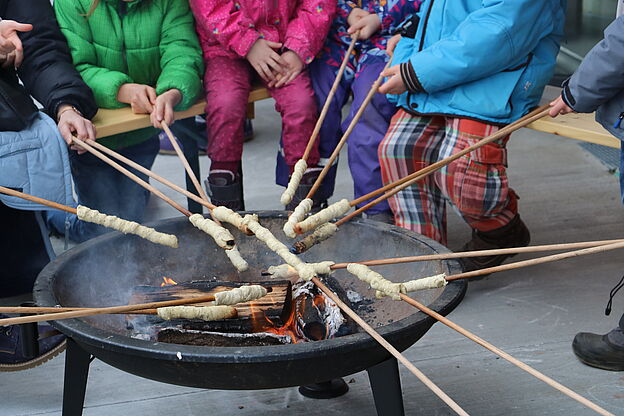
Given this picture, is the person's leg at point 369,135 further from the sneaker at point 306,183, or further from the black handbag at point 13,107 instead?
the black handbag at point 13,107

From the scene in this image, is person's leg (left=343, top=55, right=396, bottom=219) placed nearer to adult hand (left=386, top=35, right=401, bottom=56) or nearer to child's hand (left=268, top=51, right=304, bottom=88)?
adult hand (left=386, top=35, right=401, bottom=56)

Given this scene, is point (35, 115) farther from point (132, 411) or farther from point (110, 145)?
point (132, 411)

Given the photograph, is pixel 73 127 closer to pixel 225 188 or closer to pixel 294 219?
pixel 225 188

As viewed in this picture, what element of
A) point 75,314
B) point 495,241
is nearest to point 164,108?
point 495,241

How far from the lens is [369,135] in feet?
11.0

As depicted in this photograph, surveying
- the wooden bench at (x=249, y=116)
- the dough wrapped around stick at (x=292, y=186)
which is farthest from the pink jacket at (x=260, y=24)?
the dough wrapped around stick at (x=292, y=186)

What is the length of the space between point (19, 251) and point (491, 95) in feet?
6.28

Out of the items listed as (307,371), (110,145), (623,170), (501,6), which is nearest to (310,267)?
(307,371)

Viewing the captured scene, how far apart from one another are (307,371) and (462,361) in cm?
118

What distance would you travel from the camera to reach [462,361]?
2.78 m

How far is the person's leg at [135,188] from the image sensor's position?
3619mm

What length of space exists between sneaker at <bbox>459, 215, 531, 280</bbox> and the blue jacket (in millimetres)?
497

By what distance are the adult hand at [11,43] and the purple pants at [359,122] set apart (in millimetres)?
1193

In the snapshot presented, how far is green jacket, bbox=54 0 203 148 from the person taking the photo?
3225 mm
